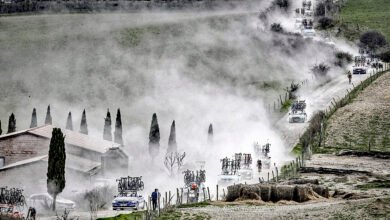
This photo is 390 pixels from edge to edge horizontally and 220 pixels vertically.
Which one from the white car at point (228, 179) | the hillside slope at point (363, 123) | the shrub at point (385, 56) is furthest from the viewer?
the shrub at point (385, 56)

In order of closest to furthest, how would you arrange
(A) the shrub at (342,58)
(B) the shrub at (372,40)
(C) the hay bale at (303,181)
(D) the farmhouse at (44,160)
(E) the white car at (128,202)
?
1. (E) the white car at (128,202)
2. (C) the hay bale at (303,181)
3. (D) the farmhouse at (44,160)
4. (A) the shrub at (342,58)
5. (B) the shrub at (372,40)

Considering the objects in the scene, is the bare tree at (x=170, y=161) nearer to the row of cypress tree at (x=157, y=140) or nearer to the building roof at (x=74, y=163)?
→ the row of cypress tree at (x=157, y=140)

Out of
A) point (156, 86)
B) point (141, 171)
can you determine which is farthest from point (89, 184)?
point (156, 86)

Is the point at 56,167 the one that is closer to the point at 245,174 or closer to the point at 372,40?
the point at 245,174

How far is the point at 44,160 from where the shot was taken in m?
71.6

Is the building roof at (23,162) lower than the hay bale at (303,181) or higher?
higher

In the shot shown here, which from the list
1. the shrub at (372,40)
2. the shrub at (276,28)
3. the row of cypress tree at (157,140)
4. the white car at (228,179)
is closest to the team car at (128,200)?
the white car at (228,179)

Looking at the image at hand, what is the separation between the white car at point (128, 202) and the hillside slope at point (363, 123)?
2671 centimetres

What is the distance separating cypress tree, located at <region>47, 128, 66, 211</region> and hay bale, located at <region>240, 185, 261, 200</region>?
39.7 feet

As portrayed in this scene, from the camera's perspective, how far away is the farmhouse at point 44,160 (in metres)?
71.4

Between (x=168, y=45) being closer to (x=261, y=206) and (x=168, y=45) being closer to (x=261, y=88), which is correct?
(x=261, y=88)

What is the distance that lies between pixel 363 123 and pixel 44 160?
108 feet

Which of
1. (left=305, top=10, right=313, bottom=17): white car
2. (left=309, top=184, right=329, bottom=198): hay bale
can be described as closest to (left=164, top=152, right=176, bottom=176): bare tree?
(left=309, top=184, right=329, bottom=198): hay bale

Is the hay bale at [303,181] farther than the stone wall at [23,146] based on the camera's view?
No
